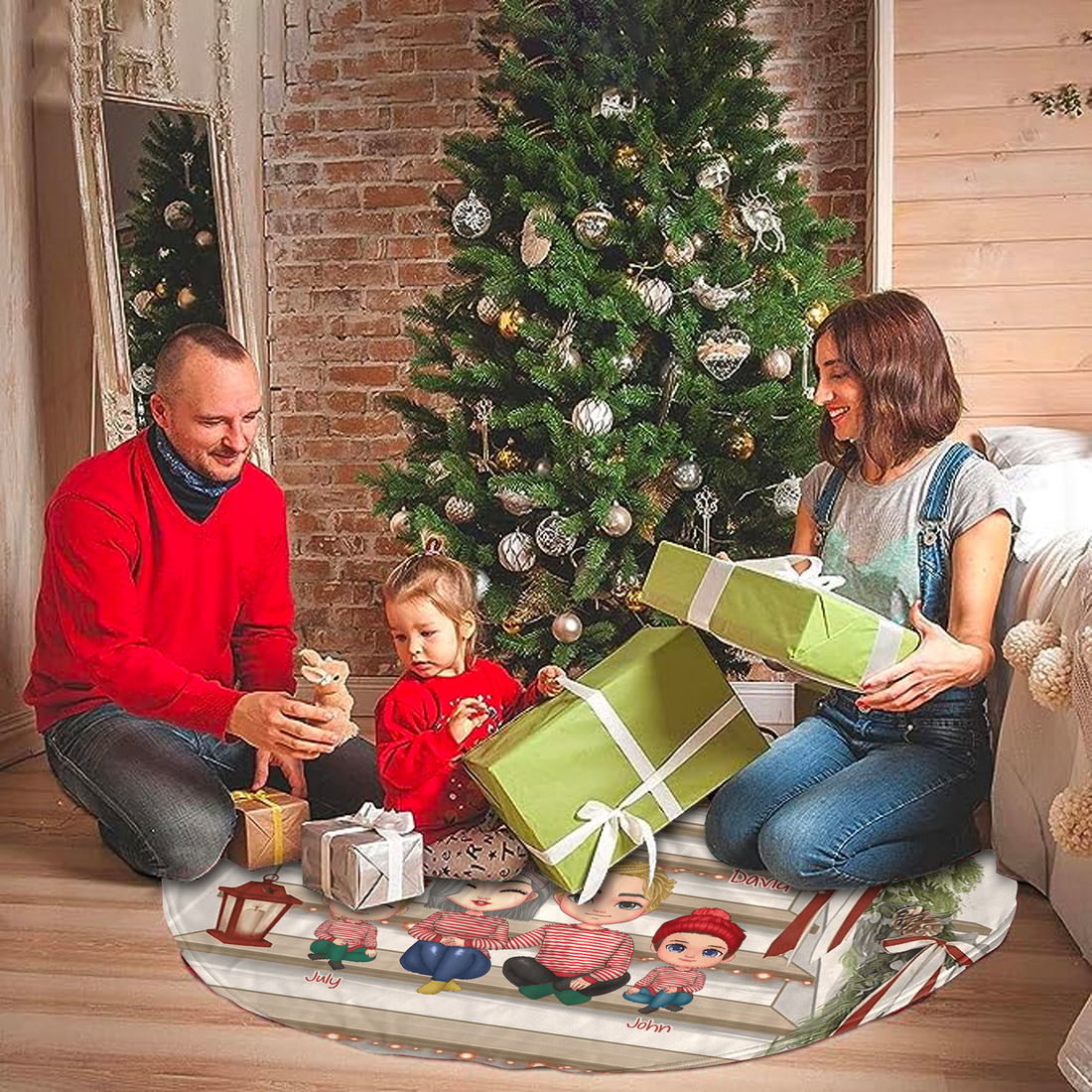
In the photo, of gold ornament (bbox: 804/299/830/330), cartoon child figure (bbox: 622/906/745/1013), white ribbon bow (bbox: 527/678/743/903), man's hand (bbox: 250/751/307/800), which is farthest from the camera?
gold ornament (bbox: 804/299/830/330)

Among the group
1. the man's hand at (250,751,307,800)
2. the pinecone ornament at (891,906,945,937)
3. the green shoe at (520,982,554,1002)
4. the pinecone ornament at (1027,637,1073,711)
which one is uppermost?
the pinecone ornament at (1027,637,1073,711)

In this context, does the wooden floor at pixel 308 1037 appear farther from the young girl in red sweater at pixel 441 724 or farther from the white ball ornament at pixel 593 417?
the white ball ornament at pixel 593 417

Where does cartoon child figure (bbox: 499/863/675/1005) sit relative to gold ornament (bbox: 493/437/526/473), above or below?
below

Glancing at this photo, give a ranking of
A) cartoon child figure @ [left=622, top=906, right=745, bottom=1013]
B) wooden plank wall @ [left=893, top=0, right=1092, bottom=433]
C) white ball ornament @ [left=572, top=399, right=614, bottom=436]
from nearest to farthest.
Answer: cartoon child figure @ [left=622, top=906, right=745, bottom=1013]
white ball ornament @ [left=572, top=399, right=614, bottom=436]
wooden plank wall @ [left=893, top=0, right=1092, bottom=433]

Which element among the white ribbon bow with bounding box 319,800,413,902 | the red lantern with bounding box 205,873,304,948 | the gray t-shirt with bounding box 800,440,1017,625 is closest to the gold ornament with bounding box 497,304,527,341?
the gray t-shirt with bounding box 800,440,1017,625

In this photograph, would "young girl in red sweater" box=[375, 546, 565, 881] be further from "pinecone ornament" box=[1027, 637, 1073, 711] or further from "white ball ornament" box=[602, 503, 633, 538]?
"pinecone ornament" box=[1027, 637, 1073, 711]

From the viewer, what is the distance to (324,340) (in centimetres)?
392

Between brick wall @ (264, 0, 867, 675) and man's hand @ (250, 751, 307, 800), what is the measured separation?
4.56ft

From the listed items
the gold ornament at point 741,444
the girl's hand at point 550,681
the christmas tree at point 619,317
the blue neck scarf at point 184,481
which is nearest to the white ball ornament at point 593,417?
the christmas tree at point 619,317

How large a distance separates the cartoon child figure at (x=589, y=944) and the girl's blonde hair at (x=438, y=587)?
49 cm

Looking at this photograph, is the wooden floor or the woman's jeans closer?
the wooden floor

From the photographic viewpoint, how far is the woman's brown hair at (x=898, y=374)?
88.7 inches

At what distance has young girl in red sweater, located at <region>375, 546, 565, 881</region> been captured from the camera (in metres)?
2.28

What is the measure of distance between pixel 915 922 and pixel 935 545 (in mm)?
604
